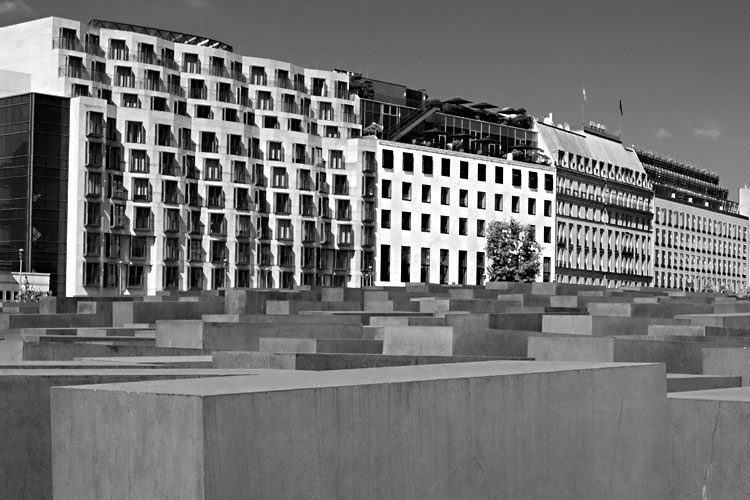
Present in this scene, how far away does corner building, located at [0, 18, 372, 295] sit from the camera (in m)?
87.2

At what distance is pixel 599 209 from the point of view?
124062mm

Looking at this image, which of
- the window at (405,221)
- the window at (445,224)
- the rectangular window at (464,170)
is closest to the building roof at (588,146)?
the rectangular window at (464,170)

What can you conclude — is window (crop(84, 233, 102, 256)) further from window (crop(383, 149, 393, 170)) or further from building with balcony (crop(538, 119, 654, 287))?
building with balcony (crop(538, 119, 654, 287))

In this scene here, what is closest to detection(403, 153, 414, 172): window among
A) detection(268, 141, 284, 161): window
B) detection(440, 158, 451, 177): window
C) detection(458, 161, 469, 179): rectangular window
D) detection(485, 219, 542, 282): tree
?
detection(440, 158, 451, 177): window

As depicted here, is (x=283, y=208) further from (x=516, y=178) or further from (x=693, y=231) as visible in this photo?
(x=693, y=231)

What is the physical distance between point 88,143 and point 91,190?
3.08m

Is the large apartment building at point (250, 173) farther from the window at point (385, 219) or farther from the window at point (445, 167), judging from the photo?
the window at point (385, 219)

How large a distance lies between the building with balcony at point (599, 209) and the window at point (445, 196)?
1436 centimetres

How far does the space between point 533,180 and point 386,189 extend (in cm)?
1670

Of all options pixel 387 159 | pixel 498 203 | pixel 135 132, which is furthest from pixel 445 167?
pixel 135 132

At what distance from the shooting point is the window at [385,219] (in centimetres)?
10244

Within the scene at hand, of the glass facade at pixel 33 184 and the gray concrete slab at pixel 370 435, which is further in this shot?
the glass facade at pixel 33 184

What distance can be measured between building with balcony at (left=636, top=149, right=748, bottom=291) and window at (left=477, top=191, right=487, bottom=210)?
104ft

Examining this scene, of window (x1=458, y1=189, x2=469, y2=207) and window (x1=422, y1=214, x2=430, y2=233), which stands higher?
window (x1=458, y1=189, x2=469, y2=207)
